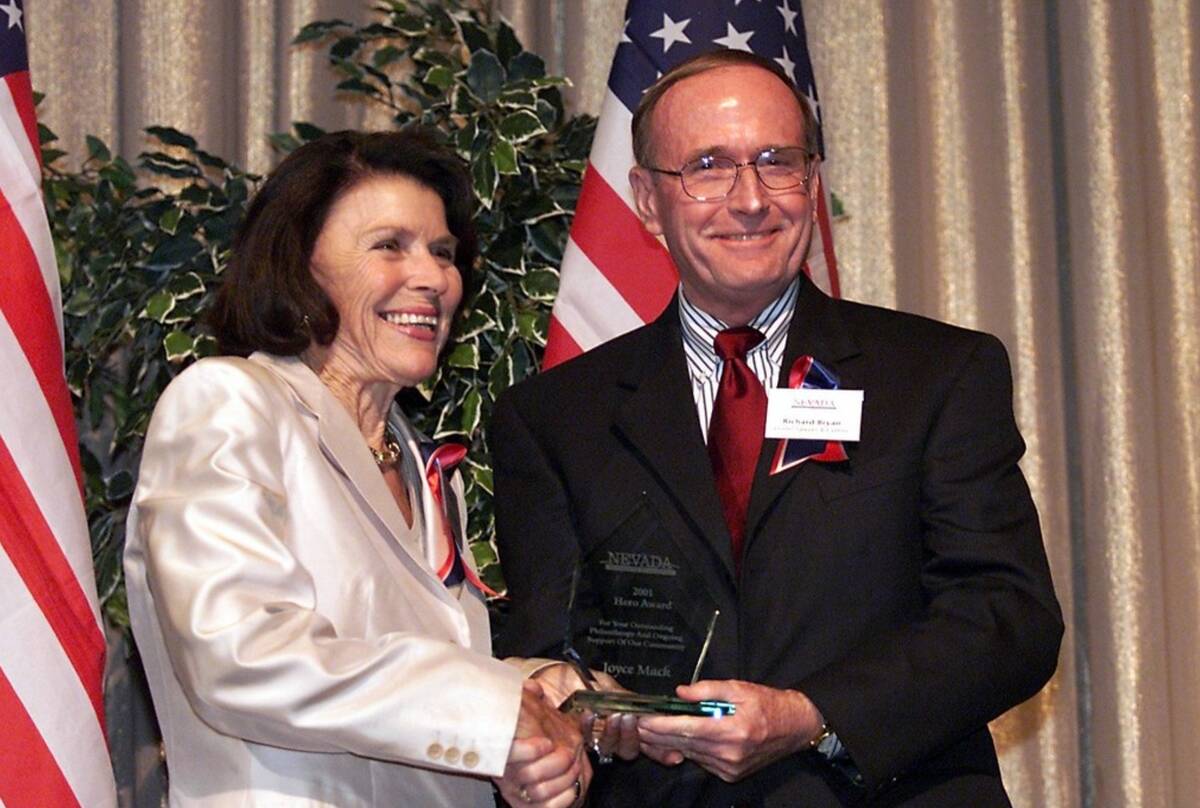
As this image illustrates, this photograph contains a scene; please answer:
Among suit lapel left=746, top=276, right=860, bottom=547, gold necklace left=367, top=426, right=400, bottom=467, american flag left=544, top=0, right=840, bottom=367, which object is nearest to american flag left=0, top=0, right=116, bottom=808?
gold necklace left=367, top=426, right=400, bottom=467

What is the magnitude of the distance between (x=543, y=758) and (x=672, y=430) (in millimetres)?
540

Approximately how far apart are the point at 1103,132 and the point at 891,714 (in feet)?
9.00

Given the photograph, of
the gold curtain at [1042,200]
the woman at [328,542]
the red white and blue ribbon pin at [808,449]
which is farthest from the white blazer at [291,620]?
the gold curtain at [1042,200]

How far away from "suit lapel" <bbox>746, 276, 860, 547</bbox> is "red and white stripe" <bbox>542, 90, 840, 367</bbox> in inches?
37.5

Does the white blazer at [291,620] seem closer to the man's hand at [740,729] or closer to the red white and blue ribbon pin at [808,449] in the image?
the man's hand at [740,729]

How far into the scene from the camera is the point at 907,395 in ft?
7.46

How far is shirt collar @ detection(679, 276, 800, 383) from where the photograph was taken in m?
2.45

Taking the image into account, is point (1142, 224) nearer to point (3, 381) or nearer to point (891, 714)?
point (891, 714)

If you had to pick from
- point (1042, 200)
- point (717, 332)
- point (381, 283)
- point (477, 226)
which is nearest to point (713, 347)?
point (717, 332)

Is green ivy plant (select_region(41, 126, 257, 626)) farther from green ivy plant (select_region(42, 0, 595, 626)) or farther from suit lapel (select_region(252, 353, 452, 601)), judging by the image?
suit lapel (select_region(252, 353, 452, 601))

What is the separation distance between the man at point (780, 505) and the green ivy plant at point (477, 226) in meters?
0.85

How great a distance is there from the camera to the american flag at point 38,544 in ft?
9.32

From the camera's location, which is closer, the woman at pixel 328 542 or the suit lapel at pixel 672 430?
the woman at pixel 328 542

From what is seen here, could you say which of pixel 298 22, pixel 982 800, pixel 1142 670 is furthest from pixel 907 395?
pixel 298 22
